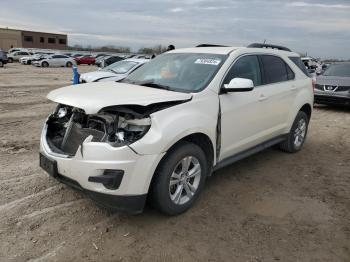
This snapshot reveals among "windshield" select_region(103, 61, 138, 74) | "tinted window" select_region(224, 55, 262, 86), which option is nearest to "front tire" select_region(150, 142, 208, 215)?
"tinted window" select_region(224, 55, 262, 86)

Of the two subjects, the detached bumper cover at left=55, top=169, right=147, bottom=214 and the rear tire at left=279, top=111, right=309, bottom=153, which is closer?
the detached bumper cover at left=55, top=169, right=147, bottom=214

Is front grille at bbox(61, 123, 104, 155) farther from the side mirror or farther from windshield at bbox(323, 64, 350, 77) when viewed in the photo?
windshield at bbox(323, 64, 350, 77)

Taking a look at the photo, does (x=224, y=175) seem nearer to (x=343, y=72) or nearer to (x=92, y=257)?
(x=92, y=257)

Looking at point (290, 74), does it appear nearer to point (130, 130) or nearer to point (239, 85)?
point (239, 85)

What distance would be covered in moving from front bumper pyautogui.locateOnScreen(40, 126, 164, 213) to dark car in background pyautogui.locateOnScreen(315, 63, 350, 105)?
381 inches

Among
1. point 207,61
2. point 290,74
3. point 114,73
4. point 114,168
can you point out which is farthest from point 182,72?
point 114,73

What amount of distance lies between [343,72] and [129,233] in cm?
1121

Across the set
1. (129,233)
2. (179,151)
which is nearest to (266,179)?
(179,151)

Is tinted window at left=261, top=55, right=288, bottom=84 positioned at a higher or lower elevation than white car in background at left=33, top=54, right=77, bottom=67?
higher

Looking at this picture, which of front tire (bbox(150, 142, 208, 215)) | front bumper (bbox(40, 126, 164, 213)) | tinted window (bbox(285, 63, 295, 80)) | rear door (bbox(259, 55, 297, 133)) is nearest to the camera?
front bumper (bbox(40, 126, 164, 213))

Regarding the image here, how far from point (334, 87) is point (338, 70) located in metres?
1.40

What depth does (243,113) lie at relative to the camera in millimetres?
4602

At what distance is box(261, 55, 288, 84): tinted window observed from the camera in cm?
523

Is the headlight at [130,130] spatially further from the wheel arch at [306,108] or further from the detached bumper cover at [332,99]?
the detached bumper cover at [332,99]
